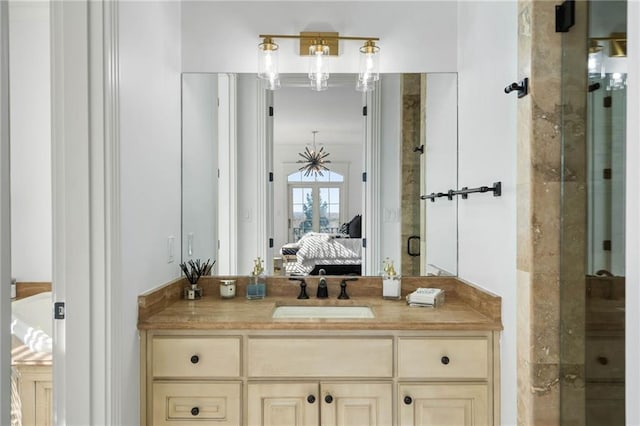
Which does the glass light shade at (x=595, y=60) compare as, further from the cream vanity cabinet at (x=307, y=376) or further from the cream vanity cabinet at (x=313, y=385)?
the cream vanity cabinet at (x=313, y=385)

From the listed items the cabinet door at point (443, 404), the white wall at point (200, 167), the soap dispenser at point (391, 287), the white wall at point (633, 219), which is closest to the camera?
the white wall at point (633, 219)

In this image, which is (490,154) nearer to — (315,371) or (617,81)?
(617,81)

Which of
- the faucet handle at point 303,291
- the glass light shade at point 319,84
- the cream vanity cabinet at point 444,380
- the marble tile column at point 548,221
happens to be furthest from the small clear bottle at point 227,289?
the marble tile column at point 548,221

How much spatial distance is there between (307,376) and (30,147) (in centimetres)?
216

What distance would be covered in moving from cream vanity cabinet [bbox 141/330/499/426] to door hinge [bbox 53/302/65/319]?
33 cm

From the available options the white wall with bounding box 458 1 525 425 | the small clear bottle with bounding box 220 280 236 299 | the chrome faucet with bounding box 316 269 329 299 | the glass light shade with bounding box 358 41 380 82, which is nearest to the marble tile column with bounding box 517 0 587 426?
the white wall with bounding box 458 1 525 425

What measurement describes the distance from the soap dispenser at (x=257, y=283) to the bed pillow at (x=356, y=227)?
53cm

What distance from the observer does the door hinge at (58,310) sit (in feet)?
4.77

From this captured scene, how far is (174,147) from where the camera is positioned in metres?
2.14

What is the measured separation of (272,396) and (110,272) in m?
0.79

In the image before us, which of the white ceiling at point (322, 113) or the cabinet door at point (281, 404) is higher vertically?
the white ceiling at point (322, 113)

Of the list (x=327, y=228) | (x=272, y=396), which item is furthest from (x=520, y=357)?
(x=327, y=228)

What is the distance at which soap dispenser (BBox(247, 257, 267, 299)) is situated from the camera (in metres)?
2.18

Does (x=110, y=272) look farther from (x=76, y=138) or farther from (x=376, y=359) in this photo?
(x=376, y=359)
